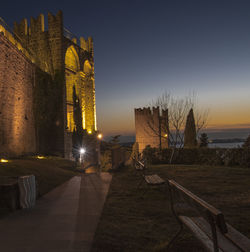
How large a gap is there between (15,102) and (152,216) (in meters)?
10.9

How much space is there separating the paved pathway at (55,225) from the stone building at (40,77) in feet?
24.0

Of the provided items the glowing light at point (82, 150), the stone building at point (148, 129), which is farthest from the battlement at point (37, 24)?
the stone building at point (148, 129)

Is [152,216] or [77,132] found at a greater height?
[77,132]

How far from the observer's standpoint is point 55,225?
374 cm

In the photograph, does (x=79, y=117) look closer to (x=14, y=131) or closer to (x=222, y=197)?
(x=14, y=131)

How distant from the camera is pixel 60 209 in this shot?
15.4ft

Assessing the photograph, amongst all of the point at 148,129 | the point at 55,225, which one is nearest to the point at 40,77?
the point at 55,225

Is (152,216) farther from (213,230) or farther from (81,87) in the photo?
(81,87)

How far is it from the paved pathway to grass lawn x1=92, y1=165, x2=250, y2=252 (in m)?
0.21

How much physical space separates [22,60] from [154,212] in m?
12.7

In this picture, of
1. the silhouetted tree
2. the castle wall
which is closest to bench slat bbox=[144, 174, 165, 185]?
the castle wall

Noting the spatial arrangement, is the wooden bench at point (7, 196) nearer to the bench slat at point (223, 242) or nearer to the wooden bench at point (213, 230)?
the wooden bench at point (213, 230)

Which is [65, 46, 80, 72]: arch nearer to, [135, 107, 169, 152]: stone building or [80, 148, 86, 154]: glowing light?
[80, 148, 86, 154]: glowing light

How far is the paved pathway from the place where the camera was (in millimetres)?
2971
